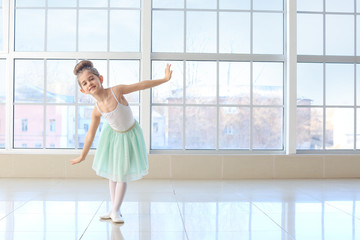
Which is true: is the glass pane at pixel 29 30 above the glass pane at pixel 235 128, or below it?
above

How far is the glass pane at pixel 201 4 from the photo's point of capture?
5465 millimetres

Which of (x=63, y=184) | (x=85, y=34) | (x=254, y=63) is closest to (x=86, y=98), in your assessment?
(x=85, y=34)

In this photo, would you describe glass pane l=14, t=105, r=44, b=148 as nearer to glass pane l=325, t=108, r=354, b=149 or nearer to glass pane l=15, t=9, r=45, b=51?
glass pane l=15, t=9, r=45, b=51

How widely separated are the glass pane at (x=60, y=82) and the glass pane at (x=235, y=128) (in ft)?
6.41

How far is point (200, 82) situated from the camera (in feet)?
18.0

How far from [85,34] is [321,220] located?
12.3ft

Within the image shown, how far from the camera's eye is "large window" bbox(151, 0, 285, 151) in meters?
5.43

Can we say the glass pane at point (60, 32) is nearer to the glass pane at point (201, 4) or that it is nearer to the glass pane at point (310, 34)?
the glass pane at point (201, 4)

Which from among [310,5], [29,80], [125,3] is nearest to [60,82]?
[29,80]

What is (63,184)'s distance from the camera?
468 cm

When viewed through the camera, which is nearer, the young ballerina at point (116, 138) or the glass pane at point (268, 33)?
the young ballerina at point (116, 138)

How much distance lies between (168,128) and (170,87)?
21.0 inches

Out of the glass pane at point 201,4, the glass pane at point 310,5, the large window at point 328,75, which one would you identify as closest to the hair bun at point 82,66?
the glass pane at point 201,4

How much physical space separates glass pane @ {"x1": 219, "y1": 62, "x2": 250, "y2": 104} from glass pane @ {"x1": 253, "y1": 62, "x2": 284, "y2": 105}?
105 millimetres
